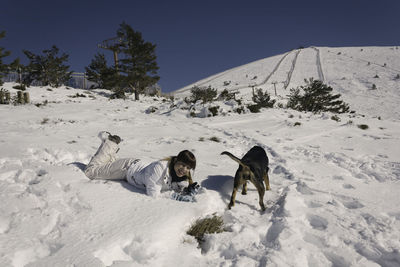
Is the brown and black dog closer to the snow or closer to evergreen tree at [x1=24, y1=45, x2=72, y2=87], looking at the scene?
the snow

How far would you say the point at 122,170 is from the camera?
2863 millimetres

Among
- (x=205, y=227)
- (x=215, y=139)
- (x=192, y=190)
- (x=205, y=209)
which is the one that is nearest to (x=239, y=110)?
(x=215, y=139)

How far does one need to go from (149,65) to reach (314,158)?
15921 mm

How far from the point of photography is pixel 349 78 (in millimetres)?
25078

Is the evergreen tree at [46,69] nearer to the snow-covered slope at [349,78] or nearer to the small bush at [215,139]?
the snow-covered slope at [349,78]

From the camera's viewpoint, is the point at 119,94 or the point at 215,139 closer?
the point at 215,139

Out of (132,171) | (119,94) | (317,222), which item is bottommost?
(317,222)

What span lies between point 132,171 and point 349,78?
3019cm

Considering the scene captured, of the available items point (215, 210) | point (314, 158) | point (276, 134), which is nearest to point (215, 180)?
point (215, 210)

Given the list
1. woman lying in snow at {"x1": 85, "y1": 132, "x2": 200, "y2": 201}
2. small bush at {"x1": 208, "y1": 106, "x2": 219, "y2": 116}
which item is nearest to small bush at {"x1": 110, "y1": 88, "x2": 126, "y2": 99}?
small bush at {"x1": 208, "y1": 106, "x2": 219, "y2": 116}

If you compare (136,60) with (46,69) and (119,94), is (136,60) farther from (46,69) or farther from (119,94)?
(46,69)

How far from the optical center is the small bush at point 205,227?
2.06 m

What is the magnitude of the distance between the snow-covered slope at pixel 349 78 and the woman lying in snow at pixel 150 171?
17105mm

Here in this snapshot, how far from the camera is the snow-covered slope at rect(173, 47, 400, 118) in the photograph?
59.5 feet
